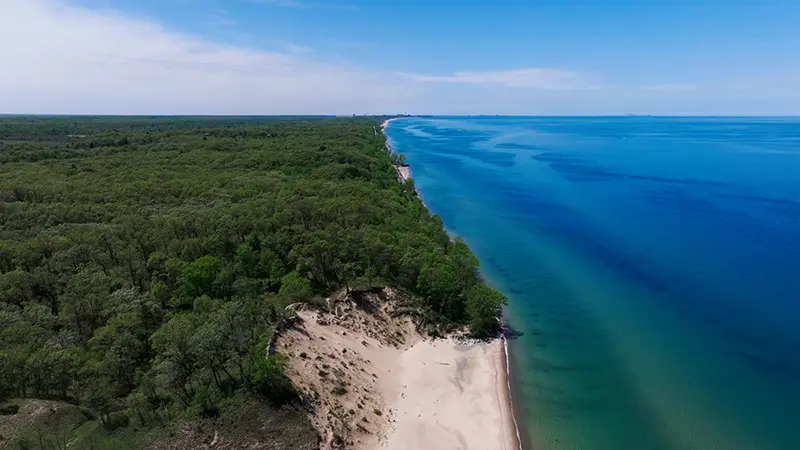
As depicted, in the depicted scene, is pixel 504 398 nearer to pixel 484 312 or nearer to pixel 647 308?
pixel 484 312

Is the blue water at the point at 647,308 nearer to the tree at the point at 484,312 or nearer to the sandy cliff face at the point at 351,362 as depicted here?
the tree at the point at 484,312

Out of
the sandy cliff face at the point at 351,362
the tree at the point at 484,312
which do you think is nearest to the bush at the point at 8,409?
the sandy cliff face at the point at 351,362

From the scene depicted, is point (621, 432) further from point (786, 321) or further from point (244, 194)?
point (244, 194)

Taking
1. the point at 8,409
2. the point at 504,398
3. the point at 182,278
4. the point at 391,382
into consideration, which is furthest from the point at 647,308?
the point at 8,409

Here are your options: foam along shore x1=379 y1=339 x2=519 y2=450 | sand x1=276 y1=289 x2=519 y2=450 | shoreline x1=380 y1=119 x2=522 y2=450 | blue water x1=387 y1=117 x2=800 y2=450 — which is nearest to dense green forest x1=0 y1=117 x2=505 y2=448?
sand x1=276 y1=289 x2=519 y2=450

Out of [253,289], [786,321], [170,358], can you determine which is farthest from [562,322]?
[170,358]

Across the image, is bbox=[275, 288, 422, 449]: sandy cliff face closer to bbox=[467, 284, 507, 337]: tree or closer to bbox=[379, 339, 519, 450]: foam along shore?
bbox=[379, 339, 519, 450]: foam along shore
